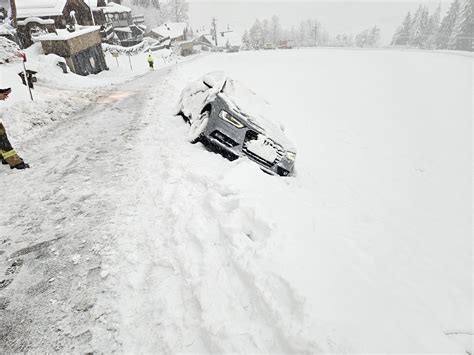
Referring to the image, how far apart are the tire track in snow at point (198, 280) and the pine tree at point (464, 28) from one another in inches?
2812

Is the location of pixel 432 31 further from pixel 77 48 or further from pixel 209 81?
pixel 209 81

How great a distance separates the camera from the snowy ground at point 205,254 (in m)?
2.57

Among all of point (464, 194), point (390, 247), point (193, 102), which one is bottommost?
point (464, 194)

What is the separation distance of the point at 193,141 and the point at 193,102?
1781 millimetres

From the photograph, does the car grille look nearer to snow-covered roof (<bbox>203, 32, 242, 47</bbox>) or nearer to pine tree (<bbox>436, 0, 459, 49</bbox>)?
pine tree (<bbox>436, 0, 459, 49</bbox>)

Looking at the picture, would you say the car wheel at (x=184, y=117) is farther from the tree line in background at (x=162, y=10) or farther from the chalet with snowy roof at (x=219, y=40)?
the tree line in background at (x=162, y=10)

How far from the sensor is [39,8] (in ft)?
92.8

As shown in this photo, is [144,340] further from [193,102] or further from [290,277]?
[193,102]

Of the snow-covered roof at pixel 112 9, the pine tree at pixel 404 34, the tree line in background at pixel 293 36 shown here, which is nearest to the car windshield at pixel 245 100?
the snow-covered roof at pixel 112 9

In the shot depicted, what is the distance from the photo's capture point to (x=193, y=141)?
21.2 feet

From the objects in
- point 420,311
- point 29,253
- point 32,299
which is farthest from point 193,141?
point 420,311

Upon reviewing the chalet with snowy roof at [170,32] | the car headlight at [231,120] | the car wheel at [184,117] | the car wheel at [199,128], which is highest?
the car headlight at [231,120]

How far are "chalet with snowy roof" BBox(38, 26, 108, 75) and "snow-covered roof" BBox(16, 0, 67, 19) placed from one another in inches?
367

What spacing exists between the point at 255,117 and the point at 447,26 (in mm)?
77127
